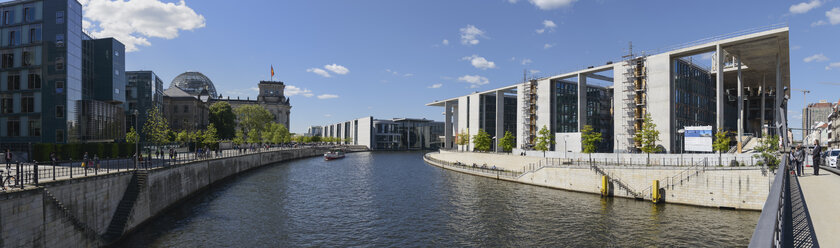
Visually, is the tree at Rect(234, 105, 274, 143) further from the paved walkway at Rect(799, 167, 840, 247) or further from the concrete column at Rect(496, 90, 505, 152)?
the paved walkway at Rect(799, 167, 840, 247)

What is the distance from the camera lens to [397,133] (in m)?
183

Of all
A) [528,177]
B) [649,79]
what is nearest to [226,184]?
[528,177]

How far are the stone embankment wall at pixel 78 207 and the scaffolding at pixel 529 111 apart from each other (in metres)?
66.8

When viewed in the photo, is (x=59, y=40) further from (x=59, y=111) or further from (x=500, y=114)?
(x=500, y=114)

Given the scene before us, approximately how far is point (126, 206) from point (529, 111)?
7395 cm

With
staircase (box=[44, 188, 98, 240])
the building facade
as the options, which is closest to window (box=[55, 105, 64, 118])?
staircase (box=[44, 188, 98, 240])

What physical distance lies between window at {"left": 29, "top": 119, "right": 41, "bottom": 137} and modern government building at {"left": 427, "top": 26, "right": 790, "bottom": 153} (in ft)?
224

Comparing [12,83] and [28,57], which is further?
[12,83]

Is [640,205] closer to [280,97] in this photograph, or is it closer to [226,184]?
[226,184]

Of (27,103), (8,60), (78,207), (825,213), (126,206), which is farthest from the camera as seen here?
(27,103)

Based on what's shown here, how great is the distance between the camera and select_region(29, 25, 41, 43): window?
134 feet

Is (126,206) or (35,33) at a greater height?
(35,33)

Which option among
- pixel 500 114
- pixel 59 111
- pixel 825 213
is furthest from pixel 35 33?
pixel 500 114

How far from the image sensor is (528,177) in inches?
2083
